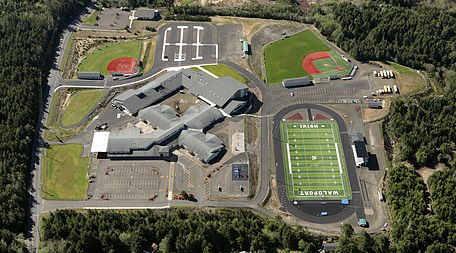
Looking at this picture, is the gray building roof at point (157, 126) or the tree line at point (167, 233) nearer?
the tree line at point (167, 233)

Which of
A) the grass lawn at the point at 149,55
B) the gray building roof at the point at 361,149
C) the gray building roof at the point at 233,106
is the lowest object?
the gray building roof at the point at 361,149

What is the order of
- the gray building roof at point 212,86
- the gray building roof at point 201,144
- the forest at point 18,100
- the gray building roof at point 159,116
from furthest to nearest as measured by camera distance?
the gray building roof at point 212,86, the gray building roof at point 159,116, the gray building roof at point 201,144, the forest at point 18,100

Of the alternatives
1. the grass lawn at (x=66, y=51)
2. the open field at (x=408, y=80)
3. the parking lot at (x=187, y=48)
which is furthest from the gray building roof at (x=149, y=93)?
the open field at (x=408, y=80)

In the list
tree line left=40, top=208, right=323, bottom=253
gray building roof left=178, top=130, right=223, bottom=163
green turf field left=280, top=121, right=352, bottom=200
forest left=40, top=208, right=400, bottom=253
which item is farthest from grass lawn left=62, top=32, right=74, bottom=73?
green turf field left=280, top=121, right=352, bottom=200

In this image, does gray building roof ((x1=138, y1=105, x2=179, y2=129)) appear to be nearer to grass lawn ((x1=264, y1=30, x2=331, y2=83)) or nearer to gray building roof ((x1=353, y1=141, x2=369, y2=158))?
grass lawn ((x1=264, y1=30, x2=331, y2=83))

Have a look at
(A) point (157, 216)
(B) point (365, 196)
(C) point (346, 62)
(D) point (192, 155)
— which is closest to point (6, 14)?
(D) point (192, 155)

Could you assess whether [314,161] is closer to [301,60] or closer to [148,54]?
[301,60]

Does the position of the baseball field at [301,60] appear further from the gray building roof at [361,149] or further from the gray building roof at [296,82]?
the gray building roof at [361,149]
